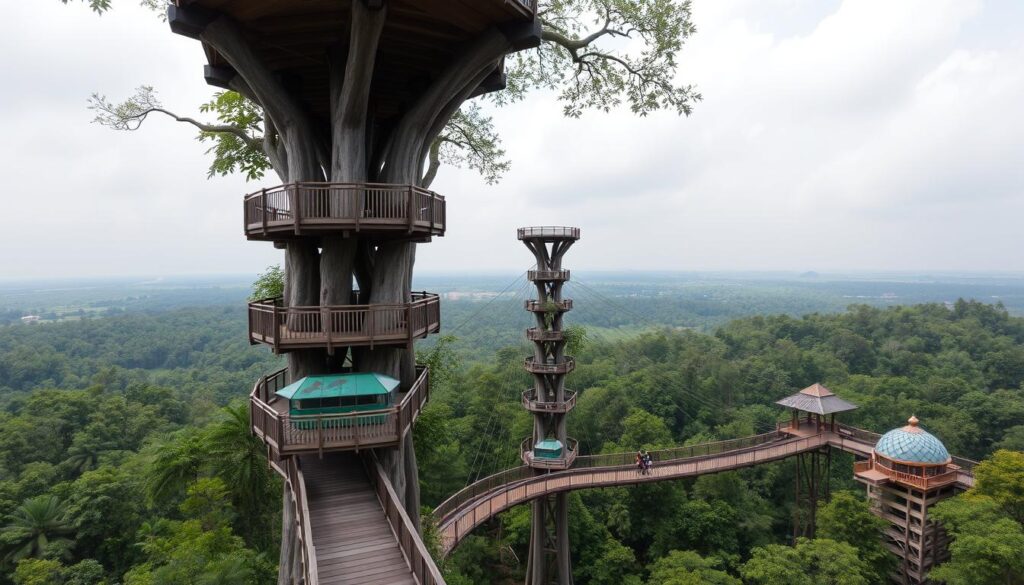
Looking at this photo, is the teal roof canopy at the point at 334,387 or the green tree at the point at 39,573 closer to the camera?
the teal roof canopy at the point at 334,387

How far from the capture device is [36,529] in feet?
71.5

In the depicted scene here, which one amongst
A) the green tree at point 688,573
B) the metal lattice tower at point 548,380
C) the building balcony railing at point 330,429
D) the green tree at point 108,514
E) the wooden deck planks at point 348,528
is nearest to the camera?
the wooden deck planks at point 348,528

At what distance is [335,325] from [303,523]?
3.54 metres

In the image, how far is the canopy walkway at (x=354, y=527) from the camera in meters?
7.45

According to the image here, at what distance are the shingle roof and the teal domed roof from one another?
254 cm

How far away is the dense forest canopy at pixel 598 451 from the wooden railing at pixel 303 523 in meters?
6.05

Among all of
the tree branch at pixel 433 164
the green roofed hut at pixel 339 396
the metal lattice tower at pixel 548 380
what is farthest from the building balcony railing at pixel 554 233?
the green roofed hut at pixel 339 396

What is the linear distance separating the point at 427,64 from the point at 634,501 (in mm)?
25537

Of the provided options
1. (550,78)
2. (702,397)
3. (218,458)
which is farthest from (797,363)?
(218,458)

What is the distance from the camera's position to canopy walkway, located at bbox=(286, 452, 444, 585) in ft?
24.4

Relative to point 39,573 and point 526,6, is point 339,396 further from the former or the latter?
point 39,573

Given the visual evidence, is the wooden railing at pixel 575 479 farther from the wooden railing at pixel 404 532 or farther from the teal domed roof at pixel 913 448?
the wooden railing at pixel 404 532

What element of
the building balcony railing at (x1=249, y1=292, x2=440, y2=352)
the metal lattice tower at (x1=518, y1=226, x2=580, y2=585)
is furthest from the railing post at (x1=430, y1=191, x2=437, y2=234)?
the metal lattice tower at (x1=518, y1=226, x2=580, y2=585)

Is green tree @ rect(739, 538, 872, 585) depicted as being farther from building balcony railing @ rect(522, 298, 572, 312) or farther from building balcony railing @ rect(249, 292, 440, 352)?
building balcony railing @ rect(249, 292, 440, 352)
